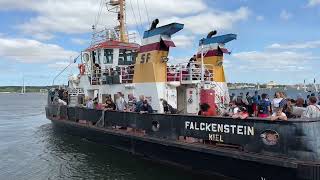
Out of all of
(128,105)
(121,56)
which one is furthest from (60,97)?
(128,105)

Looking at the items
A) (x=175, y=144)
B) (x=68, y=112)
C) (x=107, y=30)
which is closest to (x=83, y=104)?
(x=68, y=112)

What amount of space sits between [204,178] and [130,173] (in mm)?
2597

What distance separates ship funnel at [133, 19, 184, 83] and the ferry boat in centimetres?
3

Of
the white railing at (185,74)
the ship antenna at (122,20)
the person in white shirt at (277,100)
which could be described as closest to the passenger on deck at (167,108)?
the white railing at (185,74)

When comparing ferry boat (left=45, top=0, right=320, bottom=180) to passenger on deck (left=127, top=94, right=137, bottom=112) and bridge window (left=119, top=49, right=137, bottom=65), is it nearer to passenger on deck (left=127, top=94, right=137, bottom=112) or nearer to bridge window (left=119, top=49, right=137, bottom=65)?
bridge window (left=119, top=49, right=137, bottom=65)

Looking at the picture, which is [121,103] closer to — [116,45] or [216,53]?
[216,53]

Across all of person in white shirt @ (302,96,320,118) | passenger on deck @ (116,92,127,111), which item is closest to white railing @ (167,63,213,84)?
passenger on deck @ (116,92,127,111)

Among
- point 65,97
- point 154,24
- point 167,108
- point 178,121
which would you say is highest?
point 154,24

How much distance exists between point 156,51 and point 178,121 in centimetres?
329

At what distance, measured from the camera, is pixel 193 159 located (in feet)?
36.6

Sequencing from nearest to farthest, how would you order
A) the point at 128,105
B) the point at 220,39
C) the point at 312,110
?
1. the point at 312,110
2. the point at 128,105
3. the point at 220,39

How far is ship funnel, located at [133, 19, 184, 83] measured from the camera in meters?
13.8

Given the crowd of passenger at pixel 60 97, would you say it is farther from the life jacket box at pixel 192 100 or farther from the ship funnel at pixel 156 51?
the life jacket box at pixel 192 100

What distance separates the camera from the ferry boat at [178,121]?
8961 mm
